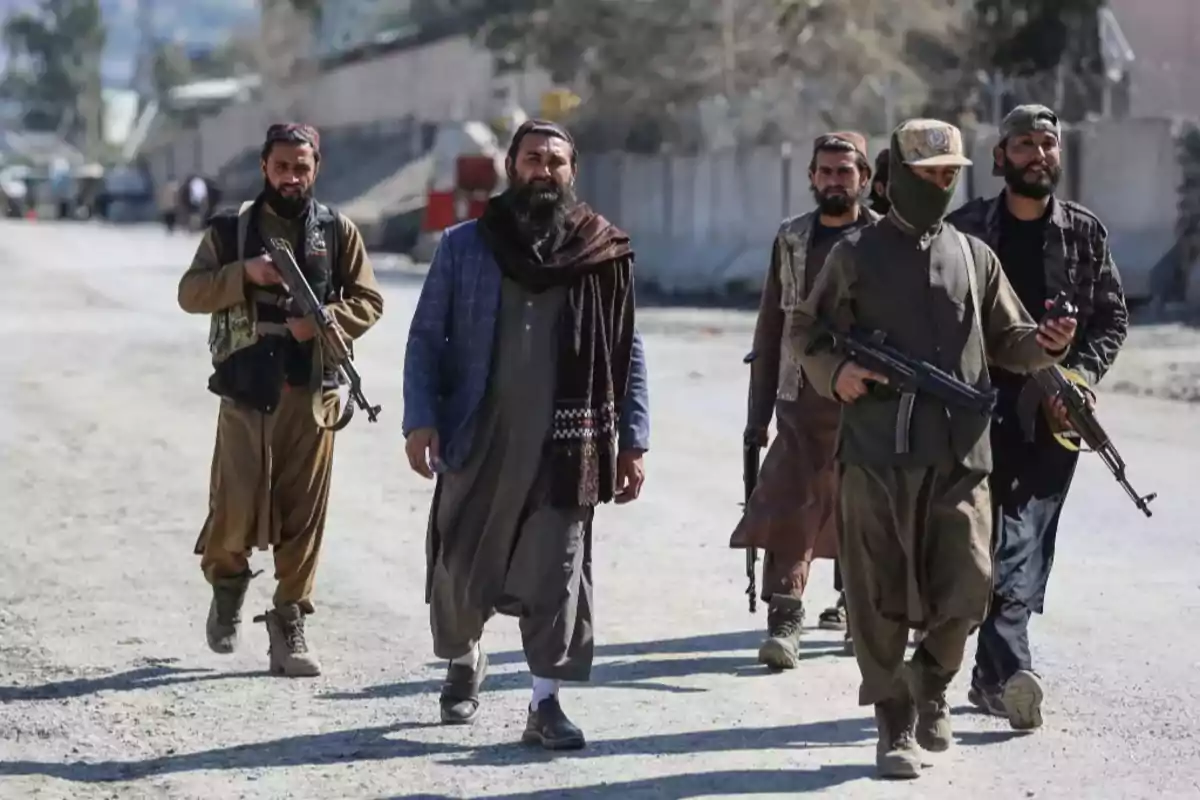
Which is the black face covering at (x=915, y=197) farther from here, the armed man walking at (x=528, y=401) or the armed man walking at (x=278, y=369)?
the armed man walking at (x=278, y=369)

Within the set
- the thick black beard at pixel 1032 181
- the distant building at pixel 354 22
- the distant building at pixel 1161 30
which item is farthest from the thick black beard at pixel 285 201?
the distant building at pixel 354 22

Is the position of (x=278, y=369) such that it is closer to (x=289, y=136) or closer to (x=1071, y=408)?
(x=289, y=136)

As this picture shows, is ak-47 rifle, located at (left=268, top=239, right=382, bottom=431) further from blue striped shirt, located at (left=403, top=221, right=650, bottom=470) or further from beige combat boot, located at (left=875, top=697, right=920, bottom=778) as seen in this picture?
beige combat boot, located at (left=875, top=697, right=920, bottom=778)

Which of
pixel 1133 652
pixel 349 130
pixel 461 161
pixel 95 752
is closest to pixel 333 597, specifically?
pixel 95 752

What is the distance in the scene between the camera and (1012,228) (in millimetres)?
7250

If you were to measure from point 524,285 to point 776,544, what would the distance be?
2.02m

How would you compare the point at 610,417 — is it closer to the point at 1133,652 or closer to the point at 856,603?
the point at 856,603

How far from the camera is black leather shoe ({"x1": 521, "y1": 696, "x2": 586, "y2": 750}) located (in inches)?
271

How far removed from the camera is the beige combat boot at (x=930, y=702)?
6.62 m

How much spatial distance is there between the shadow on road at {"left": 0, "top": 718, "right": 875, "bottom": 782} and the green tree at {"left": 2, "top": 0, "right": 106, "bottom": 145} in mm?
135469

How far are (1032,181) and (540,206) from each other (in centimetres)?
151

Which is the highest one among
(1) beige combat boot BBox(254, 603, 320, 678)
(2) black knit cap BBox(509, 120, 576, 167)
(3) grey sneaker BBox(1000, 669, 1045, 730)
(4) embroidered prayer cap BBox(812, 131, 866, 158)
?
(2) black knit cap BBox(509, 120, 576, 167)

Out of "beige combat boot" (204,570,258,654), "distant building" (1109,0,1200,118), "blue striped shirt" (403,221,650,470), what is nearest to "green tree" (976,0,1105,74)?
"distant building" (1109,0,1200,118)

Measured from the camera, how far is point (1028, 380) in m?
7.13
